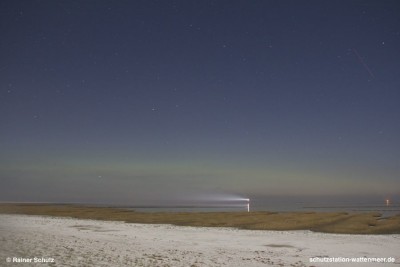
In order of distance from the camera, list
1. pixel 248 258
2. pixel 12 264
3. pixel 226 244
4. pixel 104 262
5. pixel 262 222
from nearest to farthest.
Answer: pixel 12 264 → pixel 104 262 → pixel 248 258 → pixel 226 244 → pixel 262 222

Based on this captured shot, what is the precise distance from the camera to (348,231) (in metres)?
34.7

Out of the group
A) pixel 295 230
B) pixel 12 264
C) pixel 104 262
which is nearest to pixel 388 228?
pixel 295 230

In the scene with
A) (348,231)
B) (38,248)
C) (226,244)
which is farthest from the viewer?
(348,231)

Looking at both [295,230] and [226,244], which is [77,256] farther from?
[295,230]

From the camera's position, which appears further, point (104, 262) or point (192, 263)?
point (192, 263)

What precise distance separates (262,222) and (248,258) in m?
23.5

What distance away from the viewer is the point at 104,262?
15.7 meters

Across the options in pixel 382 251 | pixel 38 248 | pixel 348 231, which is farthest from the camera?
pixel 348 231

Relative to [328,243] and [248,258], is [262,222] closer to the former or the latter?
[328,243]

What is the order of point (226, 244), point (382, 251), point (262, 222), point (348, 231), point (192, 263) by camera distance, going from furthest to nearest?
point (262, 222) < point (348, 231) < point (226, 244) < point (382, 251) < point (192, 263)

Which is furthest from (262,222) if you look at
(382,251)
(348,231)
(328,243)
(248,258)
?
(248,258)

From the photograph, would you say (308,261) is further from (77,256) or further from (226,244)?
(77,256)

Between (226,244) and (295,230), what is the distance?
514 inches

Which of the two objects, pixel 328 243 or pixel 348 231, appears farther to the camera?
pixel 348 231
